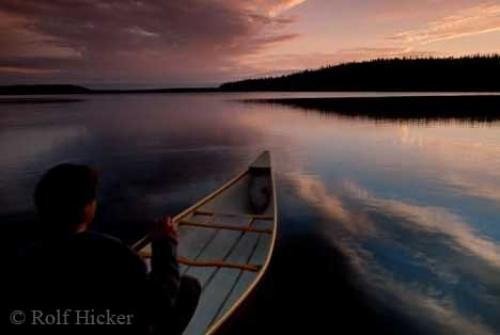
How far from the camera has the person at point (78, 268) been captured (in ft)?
7.26

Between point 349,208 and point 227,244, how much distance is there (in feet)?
18.4

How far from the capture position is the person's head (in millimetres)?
2307

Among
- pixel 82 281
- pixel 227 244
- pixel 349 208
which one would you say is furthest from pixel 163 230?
pixel 349 208

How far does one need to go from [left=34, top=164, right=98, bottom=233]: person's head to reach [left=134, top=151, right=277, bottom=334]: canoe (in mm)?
2802

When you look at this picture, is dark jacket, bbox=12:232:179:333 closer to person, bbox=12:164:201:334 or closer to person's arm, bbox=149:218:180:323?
person, bbox=12:164:201:334

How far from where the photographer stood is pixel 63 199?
232cm

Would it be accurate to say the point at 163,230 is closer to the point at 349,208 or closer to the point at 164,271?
the point at 164,271

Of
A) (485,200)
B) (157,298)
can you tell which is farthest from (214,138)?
(157,298)

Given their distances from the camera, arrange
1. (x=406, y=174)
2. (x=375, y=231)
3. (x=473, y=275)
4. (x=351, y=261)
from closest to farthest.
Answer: (x=473, y=275)
(x=351, y=261)
(x=375, y=231)
(x=406, y=174)

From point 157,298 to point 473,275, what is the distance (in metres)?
7.68

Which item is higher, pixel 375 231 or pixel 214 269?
pixel 214 269

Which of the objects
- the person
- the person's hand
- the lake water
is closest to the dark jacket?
the person

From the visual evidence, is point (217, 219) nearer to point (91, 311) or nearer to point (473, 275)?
Answer: point (473, 275)

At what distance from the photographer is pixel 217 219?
10.1m
